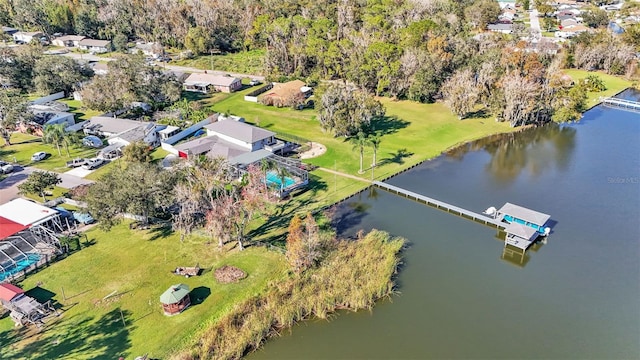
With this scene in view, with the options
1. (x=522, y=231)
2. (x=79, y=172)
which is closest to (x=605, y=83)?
(x=522, y=231)

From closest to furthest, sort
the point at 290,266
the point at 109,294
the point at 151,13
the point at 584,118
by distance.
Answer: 1. the point at 109,294
2. the point at 290,266
3. the point at 584,118
4. the point at 151,13

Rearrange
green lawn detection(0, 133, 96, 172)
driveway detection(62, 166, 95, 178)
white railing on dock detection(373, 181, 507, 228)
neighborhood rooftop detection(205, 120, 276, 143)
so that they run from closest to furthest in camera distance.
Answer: white railing on dock detection(373, 181, 507, 228)
driveway detection(62, 166, 95, 178)
green lawn detection(0, 133, 96, 172)
neighborhood rooftop detection(205, 120, 276, 143)

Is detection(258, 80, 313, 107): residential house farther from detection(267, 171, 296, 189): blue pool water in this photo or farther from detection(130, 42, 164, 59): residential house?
detection(130, 42, 164, 59): residential house

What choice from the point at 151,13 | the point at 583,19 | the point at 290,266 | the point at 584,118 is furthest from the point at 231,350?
the point at 583,19

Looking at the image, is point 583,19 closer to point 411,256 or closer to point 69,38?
point 411,256

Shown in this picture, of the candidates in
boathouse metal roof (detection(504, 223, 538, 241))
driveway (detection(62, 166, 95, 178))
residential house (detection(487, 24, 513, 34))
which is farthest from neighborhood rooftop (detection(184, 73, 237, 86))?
residential house (detection(487, 24, 513, 34))

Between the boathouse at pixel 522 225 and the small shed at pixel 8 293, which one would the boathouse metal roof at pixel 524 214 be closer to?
the boathouse at pixel 522 225

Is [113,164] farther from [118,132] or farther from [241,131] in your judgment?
[241,131]
